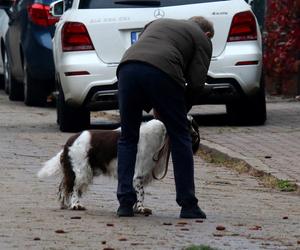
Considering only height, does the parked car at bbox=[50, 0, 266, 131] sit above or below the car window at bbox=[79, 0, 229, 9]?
below

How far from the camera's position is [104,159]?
34.0 ft

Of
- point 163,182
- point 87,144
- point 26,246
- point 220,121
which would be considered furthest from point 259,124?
point 26,246

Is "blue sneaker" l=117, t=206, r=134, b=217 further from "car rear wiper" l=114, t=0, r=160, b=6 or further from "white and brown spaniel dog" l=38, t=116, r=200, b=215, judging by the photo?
"car rear wiper" l=114, t=0, r=160, b=6

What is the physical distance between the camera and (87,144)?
1042cm

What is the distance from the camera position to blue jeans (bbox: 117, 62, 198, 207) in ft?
32.3

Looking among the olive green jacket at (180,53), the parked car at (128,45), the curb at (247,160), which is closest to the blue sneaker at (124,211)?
the olive green jacket at (180,53)

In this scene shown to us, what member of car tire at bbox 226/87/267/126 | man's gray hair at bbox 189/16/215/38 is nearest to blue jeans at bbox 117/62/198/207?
man's gray hair at bbox 189/16/215/38

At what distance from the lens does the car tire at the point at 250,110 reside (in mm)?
15820

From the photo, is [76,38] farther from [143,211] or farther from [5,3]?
[5,3]

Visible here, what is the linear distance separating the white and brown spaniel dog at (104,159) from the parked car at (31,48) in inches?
313

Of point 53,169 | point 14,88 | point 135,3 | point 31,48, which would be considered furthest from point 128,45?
point 14,88

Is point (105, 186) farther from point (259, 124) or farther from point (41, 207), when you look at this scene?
point (259, 124)

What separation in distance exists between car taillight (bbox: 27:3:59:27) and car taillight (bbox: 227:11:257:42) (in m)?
3.80

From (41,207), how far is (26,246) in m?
2.07
